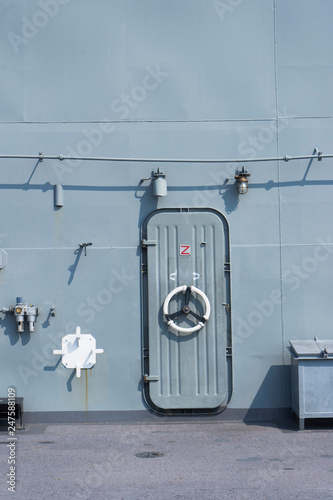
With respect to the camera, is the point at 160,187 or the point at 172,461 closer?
the point at 172,461

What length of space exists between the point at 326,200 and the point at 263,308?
1637 mm

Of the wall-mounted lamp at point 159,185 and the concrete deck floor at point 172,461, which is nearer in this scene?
the concrete deck floor at point 172,461

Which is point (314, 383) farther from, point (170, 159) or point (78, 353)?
point (170, 159)

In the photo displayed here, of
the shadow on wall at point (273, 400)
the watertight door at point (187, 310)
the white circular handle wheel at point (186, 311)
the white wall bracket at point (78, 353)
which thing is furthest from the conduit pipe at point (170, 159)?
the shadow on wall at point (273, 400)

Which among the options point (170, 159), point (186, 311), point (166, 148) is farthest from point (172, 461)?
point (166, 148)

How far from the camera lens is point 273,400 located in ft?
27.9

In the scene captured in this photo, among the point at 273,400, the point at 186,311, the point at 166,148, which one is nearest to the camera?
the point at 186,311

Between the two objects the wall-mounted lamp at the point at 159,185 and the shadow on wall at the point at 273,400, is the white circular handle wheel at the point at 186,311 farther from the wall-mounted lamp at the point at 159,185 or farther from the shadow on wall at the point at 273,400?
the wall-mounted lamp at the point at 159,185

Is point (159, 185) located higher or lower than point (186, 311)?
higher

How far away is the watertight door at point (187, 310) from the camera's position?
841 cm

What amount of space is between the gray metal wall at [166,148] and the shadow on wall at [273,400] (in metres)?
0.02

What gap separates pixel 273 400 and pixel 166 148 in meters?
3.55

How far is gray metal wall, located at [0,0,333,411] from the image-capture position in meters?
8.52

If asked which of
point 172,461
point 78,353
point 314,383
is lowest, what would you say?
point 172,461
